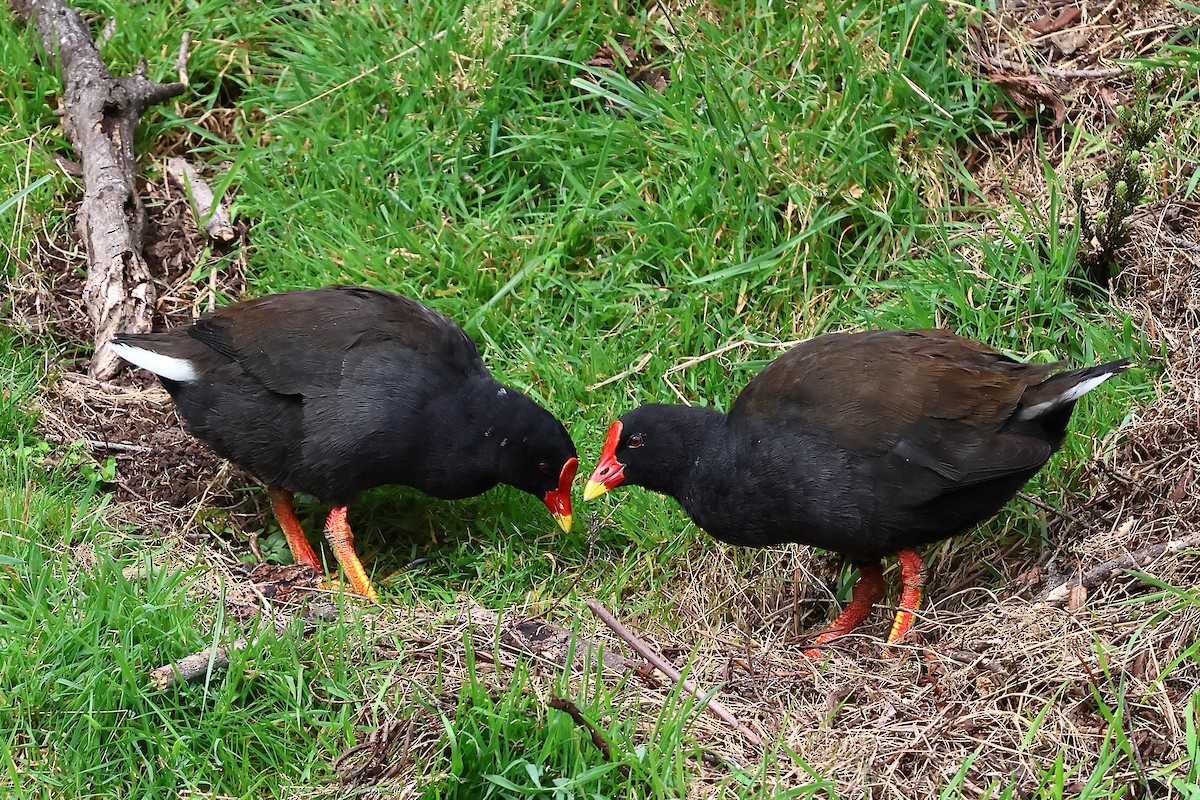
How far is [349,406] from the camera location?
4598 mm

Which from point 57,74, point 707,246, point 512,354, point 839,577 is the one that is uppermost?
point 57,74

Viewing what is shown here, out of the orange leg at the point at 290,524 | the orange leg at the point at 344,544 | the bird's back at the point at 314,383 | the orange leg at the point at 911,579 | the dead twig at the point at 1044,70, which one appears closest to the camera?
the orange leg at the point at 911,579

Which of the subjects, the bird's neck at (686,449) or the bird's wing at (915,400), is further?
the bird's neck at (686,449)

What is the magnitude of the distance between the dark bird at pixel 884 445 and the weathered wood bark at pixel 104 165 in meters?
→ 2.61

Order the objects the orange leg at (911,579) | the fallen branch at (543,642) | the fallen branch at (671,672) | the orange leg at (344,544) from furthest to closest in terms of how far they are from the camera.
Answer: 1. the orange leg at (344,544)
2. the orange leg at (911,579)
3. the fallen branch at (543,642)
4. the fallen branch at (671,672)

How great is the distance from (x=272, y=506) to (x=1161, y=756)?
3.35 m

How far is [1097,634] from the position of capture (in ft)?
12.0

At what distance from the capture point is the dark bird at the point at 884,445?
3947 millimetres

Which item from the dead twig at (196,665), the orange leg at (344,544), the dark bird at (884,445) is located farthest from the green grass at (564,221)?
the dark bird at (884,445)

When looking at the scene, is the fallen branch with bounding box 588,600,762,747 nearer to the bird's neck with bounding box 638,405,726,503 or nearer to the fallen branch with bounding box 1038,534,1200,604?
the bird's neck with bounding box 638,405,726,503

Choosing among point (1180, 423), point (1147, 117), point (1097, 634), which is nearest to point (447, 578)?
point (1097, 634)

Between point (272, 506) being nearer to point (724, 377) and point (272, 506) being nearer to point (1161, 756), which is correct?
point (724, 377)

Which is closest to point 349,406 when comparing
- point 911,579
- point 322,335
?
point 322,335

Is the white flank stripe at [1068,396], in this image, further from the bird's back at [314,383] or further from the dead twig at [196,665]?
the dead twig at [196,665]
